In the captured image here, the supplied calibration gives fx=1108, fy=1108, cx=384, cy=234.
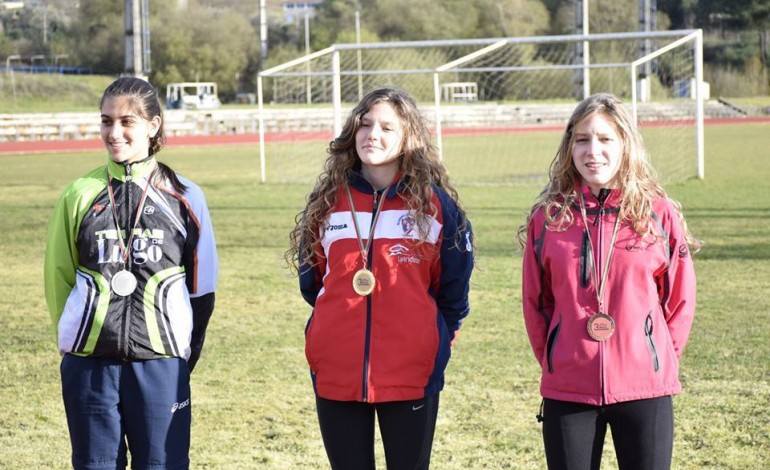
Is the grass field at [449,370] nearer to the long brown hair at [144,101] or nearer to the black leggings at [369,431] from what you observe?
the black leggings at [369,431]

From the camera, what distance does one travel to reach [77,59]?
60188mm

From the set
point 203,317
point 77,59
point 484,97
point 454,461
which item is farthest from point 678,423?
point 77,59

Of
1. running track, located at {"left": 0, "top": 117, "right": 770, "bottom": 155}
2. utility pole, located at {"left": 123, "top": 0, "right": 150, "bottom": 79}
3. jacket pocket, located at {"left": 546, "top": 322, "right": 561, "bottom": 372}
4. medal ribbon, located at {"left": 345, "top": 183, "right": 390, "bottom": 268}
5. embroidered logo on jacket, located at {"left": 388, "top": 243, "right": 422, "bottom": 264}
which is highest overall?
utility pole, located at {"left": 123, "top": 0, "right": 150, "bottom": 79}

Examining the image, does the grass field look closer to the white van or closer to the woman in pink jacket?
the woman in pink jacket

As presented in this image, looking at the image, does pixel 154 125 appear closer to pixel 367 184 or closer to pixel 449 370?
pixel 367 184

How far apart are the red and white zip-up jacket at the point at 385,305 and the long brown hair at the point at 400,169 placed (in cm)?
3

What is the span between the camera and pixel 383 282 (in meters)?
3.23

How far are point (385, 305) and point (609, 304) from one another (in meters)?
0.64

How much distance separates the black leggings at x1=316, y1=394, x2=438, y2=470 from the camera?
325 cm

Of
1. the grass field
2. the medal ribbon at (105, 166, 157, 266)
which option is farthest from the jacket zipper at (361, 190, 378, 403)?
the grass field

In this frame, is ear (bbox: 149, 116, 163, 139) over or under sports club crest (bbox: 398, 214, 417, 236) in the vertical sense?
over

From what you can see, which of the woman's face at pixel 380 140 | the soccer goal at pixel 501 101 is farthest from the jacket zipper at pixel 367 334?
the soccer goal at pixel 501 101

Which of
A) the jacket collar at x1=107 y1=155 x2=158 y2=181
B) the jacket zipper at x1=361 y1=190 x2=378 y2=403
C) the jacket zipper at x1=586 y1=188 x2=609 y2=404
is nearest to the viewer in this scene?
the jacket zipper at x1=586 y1=188 x2=609 y2=404

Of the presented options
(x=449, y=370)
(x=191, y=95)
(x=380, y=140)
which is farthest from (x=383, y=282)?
(x=191, y=95)
